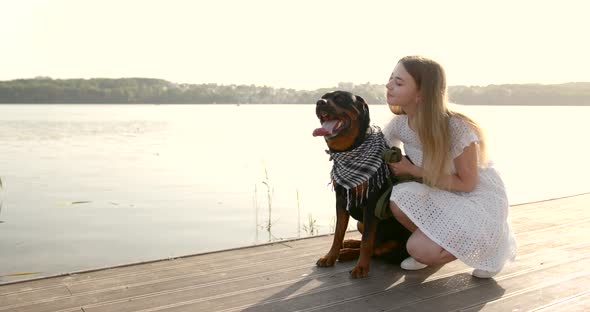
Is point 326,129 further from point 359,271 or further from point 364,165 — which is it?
point 359,271

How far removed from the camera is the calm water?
5770 millimetres

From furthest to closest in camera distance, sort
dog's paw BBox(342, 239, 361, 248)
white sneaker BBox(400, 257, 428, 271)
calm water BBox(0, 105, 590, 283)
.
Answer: calm water BBox(0, 105, 590, 283), dog's paw BBox(342, 239, 361, 248), white sneaker BBox(400, 257, 428, 271)

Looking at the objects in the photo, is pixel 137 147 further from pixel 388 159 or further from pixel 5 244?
pixel 388 159

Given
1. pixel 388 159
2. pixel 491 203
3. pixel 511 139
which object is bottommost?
pixel 511 139

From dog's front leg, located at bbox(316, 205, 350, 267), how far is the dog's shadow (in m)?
0.04

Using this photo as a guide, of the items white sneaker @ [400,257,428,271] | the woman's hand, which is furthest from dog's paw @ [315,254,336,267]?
the woman's hand

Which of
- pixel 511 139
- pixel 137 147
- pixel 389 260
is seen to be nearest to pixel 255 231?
pixel 389 260

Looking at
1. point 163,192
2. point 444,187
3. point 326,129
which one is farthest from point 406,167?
point 163,192

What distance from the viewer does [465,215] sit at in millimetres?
2881

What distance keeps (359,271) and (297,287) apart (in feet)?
1.08

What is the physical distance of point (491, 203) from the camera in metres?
2.92

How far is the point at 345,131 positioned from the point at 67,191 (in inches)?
276

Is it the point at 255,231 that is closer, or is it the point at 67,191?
the point at 255,231

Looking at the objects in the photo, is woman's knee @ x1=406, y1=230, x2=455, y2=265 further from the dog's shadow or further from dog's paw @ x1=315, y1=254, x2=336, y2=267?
dog's paw @ x1=315, y1=254, x2=336, y2=267
